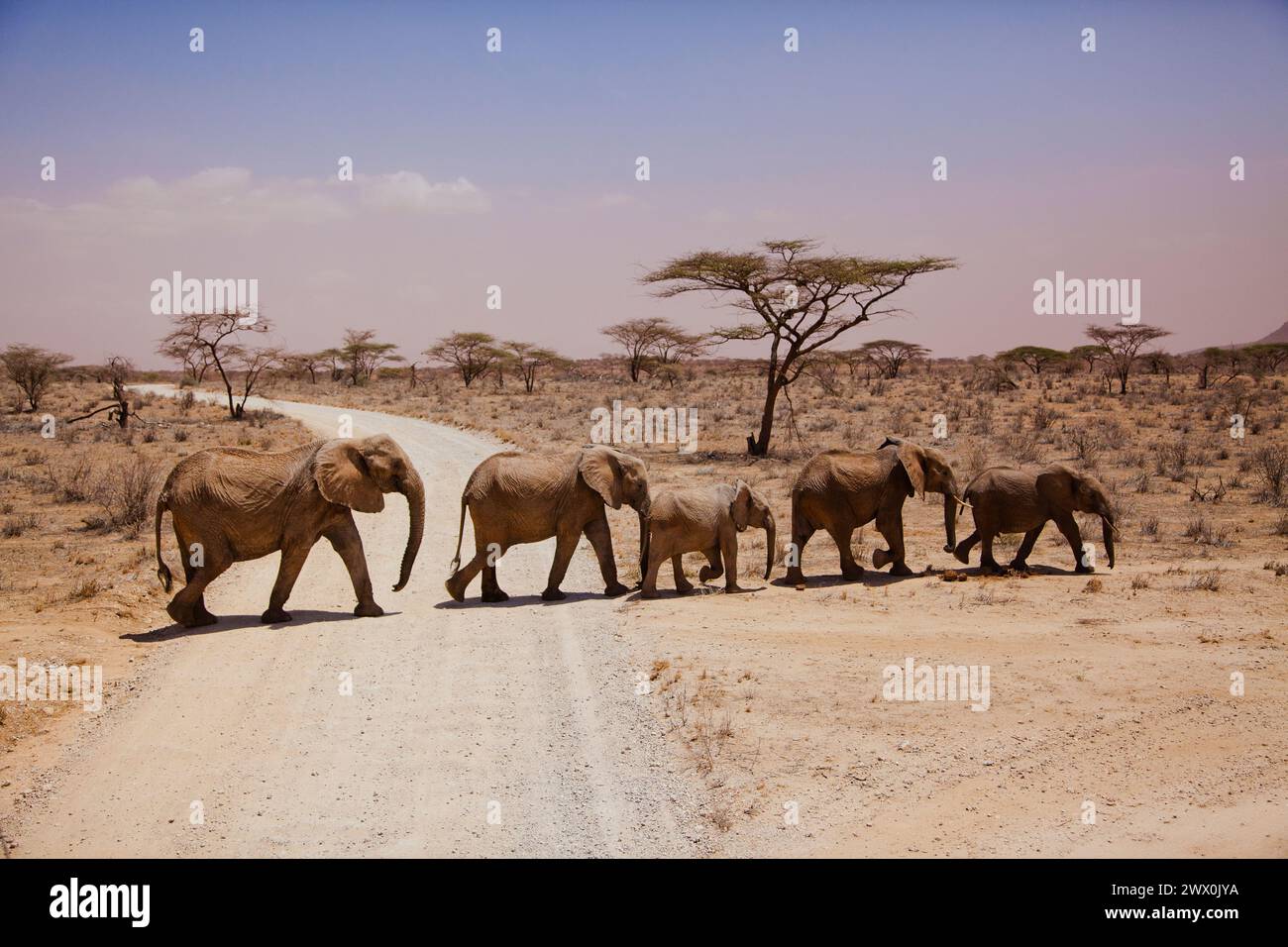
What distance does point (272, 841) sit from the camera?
6.42 metres

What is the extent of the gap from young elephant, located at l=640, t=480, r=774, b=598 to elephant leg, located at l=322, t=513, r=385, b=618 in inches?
137

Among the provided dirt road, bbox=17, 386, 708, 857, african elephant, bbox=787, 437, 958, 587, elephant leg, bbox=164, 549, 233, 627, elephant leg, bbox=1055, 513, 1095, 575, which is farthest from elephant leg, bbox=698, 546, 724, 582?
elephant leg, bbox=164, 549, 233, 627

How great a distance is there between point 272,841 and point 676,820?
2798 mm

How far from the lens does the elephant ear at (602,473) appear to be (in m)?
12.2

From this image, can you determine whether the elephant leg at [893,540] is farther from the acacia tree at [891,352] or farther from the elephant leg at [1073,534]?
the acacia tree at [891,352]

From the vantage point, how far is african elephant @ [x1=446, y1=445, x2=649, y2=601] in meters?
12.3

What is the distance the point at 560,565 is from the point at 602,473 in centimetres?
139

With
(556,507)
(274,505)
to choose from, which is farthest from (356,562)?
(556,507)

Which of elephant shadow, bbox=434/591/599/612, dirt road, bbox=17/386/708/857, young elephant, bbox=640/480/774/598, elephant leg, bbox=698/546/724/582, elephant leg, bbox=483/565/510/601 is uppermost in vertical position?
young elephant, bbox=640/480/774/598

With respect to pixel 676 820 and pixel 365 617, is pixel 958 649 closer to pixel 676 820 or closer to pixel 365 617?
pixel 676 820

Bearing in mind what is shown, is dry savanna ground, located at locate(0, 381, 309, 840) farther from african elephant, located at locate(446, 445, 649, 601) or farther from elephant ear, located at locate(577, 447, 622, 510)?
elephant ear, located at locate(577, 447, 622, 510)

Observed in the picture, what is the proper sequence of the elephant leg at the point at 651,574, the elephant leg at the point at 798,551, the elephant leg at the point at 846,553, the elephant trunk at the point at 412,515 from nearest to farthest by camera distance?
the elephant trunk at the point at 412,515 → the elephant leg at the point at 651,574 → the elephant leg at the point at 798,551 → the elephant leg at the point at 846,553

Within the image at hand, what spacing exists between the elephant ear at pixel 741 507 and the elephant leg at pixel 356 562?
4718 millimetres

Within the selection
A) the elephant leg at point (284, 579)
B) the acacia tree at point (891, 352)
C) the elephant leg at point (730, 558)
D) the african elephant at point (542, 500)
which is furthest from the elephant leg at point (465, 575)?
the acacia tree at point (891, 352)
